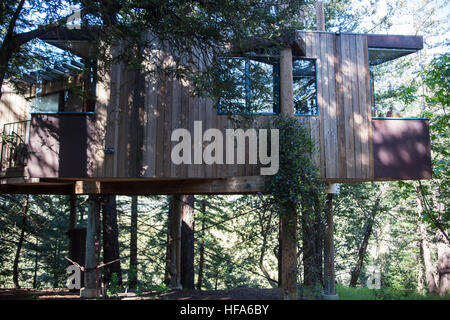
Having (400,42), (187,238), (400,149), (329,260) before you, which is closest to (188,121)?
(400,149)

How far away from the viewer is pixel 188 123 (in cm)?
809

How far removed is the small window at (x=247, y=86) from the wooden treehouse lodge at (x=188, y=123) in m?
0.05

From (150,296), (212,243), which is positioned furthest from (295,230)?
(212,243)

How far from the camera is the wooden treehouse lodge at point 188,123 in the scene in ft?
26.3

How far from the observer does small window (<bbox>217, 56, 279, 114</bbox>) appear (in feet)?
22.2

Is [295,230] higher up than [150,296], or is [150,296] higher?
[295,230]

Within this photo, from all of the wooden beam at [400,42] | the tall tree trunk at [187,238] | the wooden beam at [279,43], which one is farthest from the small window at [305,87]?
the tall tree trunk at [187,238]

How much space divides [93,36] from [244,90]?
9.80 ft

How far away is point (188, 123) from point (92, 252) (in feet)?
12.0

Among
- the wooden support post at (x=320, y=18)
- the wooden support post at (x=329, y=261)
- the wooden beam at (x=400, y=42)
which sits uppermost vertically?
the wooden support post at (x=320, y=18)

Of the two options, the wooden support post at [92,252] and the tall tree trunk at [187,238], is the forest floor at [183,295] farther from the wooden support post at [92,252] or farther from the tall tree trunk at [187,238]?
the tall tree trunk at [187,238]
